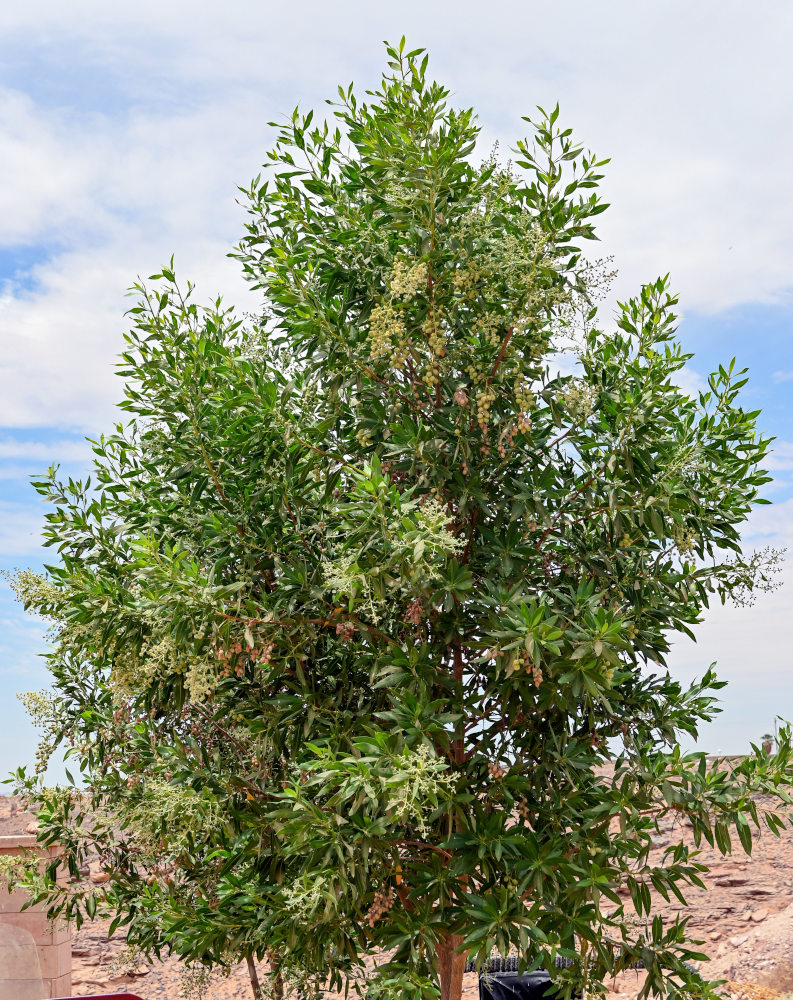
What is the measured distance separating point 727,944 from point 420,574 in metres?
7.79

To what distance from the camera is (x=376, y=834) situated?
135 inches

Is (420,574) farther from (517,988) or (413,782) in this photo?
(517,988)

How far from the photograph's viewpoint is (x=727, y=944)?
9.04 meters

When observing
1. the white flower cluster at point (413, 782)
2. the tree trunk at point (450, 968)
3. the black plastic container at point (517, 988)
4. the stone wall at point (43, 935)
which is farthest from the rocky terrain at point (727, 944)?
the white flower cluster at point (413, 782)

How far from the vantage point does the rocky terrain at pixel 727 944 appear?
8312mm

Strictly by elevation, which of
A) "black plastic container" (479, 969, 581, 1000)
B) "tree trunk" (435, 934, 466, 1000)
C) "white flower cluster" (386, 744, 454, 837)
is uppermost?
"white flower cluster" (386, 744, 454, 837)

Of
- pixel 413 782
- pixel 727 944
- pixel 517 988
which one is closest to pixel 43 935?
pixel 517 988

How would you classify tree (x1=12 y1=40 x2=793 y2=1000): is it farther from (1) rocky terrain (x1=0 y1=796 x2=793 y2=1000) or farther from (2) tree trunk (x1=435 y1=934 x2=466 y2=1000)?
(1) rocky terrain (x1=0 y1=796 x2=793 y2=1000)

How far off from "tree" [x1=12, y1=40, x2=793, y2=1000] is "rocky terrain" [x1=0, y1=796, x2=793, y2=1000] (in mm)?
4414

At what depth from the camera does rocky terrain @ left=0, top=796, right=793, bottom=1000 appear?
27.3 feet

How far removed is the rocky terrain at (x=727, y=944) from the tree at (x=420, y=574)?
4414 millimetres

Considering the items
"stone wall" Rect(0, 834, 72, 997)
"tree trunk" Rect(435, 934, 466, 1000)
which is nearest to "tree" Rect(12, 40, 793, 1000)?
"tree trunk" Rect(435, 934, 466, 1000)

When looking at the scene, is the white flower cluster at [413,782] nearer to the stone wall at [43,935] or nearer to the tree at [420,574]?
the tree at [420,574]

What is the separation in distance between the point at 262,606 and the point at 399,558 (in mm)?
873
